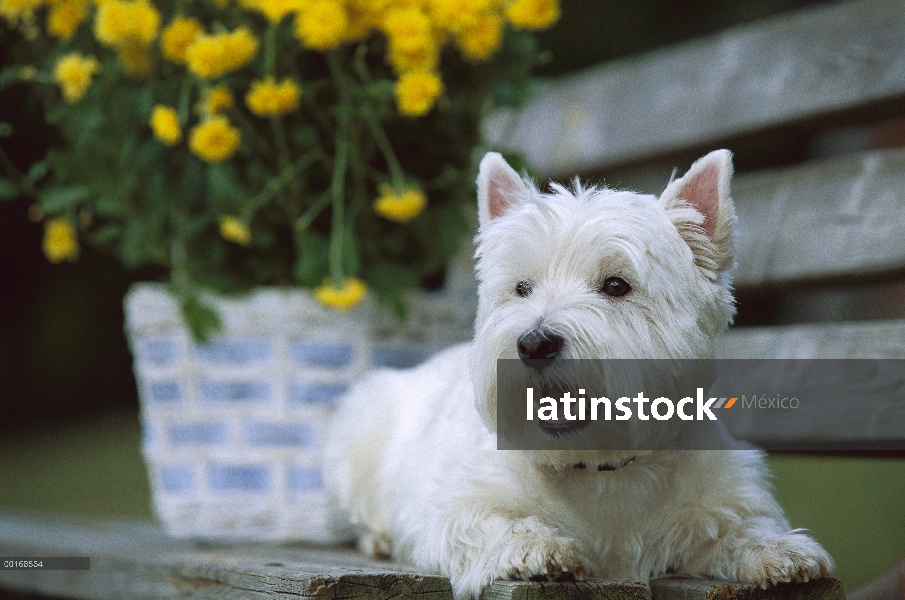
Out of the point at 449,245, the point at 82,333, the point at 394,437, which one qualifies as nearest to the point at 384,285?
the point at 449,245

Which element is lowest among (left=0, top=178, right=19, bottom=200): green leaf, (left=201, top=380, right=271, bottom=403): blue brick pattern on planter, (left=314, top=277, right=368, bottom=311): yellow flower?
(left=201, top=380, right=271, bottom=403): blue brick pattern on planter

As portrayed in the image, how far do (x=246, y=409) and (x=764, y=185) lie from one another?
1.61 meters

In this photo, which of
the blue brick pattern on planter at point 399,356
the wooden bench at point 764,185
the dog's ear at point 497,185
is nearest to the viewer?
the dog's ear at point 497,185

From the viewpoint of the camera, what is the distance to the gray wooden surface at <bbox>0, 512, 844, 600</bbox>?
4.36 ft

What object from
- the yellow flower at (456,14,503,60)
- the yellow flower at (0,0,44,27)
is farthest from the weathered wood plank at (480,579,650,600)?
the yellow flower at (0,0,44,27)

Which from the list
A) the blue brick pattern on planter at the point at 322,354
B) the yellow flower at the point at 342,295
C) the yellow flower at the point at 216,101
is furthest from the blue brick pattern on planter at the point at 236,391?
the yellow flower at the point at 216,101

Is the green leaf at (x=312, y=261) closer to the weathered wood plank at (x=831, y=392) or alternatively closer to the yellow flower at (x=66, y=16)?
the yellow flower at (x=66, y=16)

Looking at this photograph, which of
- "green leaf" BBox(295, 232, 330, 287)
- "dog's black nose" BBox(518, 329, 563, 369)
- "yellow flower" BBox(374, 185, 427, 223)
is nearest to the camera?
"dog's black nose" BBox(518, 329, 563, 369)

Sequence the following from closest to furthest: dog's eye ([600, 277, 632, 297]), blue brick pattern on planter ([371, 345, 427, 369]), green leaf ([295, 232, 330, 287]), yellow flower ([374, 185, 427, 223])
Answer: dog's eye ([600, 277, 632, 297])
yellow flower ([374, 185, 427, 223])
green leaf ([295, 232, 330, 287])
blue brick pattern on planter ([371, 345, 427, 369])

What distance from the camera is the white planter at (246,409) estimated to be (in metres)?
2.40

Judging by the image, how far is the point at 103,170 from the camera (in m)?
2.51

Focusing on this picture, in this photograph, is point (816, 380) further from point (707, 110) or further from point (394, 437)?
point (394, 437)

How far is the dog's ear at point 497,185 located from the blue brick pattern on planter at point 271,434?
999 mm

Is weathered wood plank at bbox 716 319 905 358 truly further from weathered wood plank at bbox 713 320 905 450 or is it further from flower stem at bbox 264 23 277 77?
flower stem at bbox 264 23 277 77
